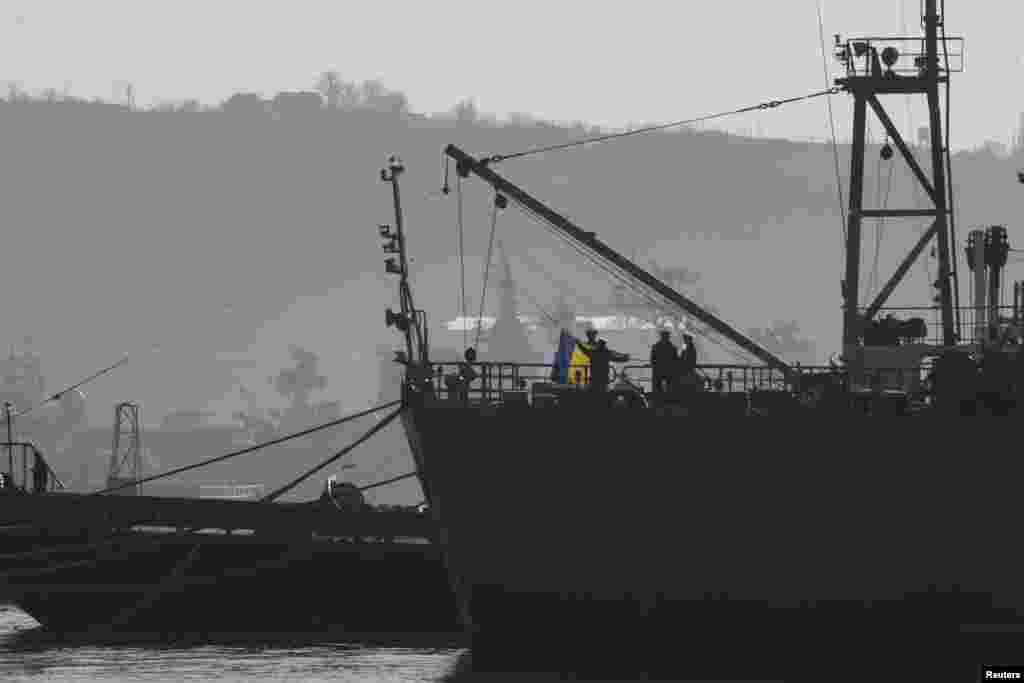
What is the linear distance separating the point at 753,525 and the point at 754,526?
4 cm

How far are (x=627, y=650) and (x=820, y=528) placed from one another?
178 inches

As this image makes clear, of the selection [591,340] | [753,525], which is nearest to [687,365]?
[591,340]

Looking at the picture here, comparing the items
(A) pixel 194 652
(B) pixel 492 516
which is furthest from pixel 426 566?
(B) pixel 492 516

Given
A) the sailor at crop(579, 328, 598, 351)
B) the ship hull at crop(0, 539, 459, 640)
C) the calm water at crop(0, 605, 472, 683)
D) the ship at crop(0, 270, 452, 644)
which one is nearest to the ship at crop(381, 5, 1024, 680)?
the sailor at crop(579, 328, 598, 351)

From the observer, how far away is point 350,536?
209ft

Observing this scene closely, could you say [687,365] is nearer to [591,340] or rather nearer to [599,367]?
[599,367]

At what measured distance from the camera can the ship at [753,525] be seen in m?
51.0

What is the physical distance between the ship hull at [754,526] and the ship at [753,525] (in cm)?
3

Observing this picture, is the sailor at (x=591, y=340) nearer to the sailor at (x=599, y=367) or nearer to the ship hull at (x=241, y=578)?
the sailor at (x=599, y=367)

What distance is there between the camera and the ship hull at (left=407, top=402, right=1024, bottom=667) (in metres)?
51.0

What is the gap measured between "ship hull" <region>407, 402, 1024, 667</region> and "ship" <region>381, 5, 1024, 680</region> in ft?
0.09

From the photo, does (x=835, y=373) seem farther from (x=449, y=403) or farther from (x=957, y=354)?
(x=449, y=403)

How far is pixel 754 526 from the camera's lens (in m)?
51.1

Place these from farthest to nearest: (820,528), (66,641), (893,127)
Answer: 1. (66,641)
2. (893,127)
3. (820,528)
